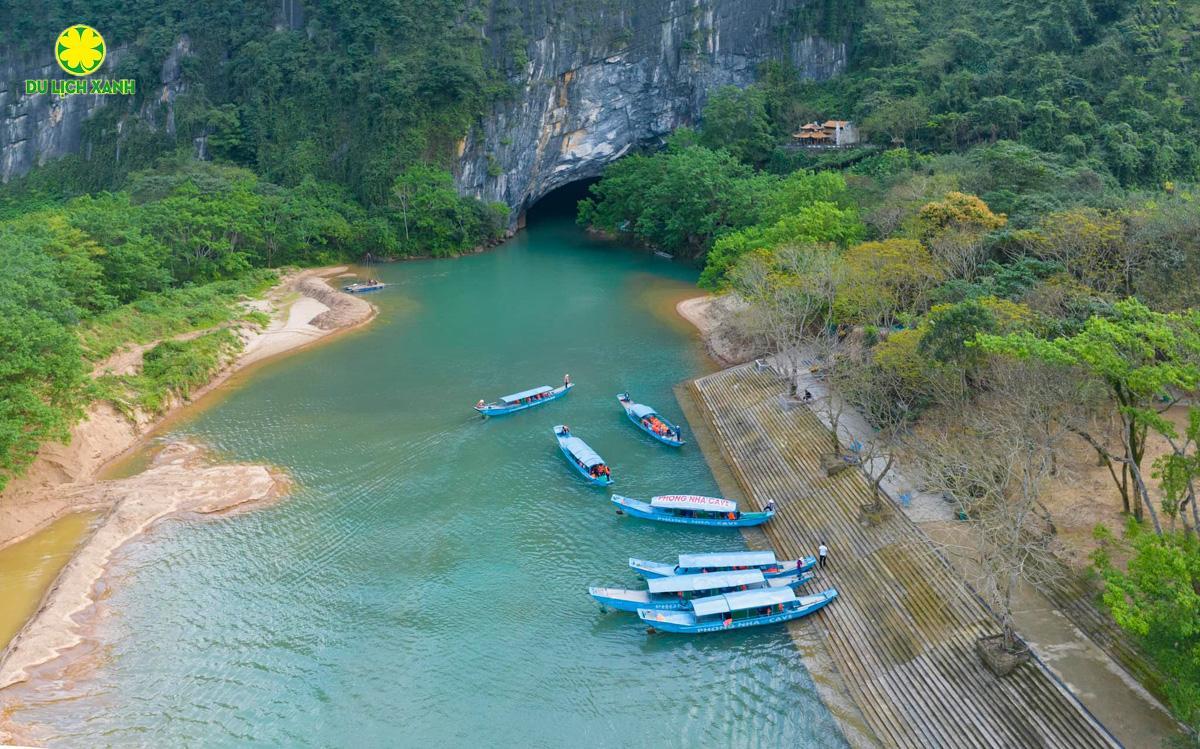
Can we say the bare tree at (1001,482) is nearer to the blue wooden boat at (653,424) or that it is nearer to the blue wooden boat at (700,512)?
the blue wooden boat at (700,512)

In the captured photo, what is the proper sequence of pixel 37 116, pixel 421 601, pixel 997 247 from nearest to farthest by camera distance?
pixel 421 601 → pixel 997 247 → pixel 37 116

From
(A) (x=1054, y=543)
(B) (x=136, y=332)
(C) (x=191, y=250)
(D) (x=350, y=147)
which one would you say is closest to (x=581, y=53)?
(D) (x=350, y=147)

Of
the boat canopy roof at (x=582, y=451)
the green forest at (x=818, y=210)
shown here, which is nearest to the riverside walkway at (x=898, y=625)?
the green forest at (x=818, y=210)

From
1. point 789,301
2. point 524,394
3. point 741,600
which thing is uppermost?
point 789,301

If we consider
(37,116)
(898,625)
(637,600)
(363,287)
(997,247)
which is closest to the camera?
(898,625)

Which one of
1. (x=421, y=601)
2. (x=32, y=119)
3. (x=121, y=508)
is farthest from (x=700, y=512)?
(x=32, y=119)

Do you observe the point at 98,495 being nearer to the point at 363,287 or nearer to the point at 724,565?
the point at 724,565

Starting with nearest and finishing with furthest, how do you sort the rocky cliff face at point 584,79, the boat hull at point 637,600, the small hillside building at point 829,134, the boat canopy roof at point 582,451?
the boat hull at point 637,600 < the boat canopy roof at point 582,451 < the small hillside building at point 829,134 < the rocky cliff face at point 584,79
